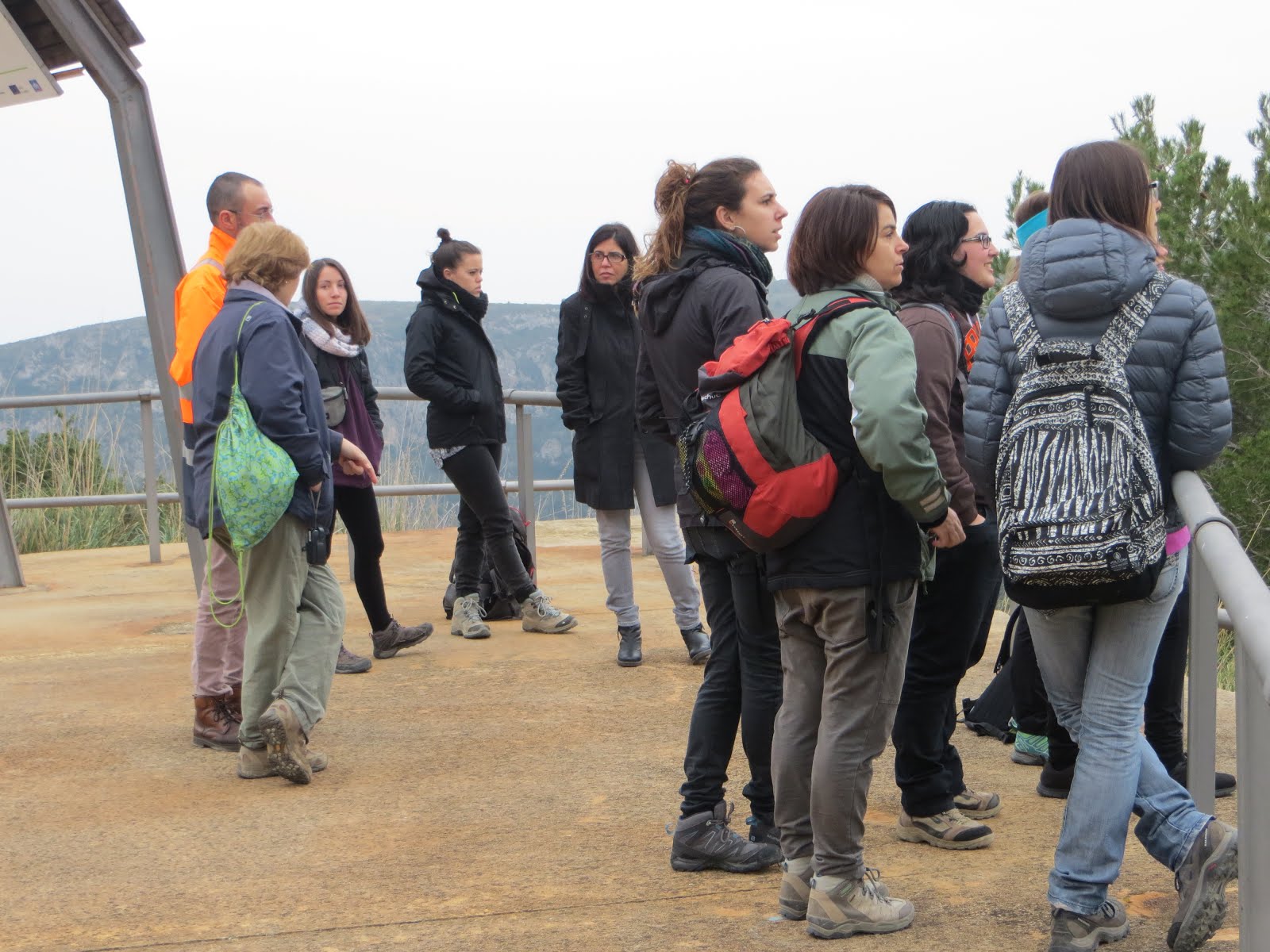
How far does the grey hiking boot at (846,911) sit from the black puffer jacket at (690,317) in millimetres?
958

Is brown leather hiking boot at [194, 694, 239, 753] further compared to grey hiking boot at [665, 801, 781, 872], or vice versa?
brown leather hiking boot at [194, 694, 239, 753]

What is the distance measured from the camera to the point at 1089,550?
2.97m

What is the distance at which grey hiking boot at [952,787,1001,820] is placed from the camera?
4223mm

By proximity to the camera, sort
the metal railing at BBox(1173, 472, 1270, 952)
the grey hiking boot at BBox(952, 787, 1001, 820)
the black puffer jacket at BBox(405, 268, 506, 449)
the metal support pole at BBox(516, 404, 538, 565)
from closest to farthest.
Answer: the metal railing at BBox(1173, 472, 1270, 952) → the grey hiking boot at BBox(952, 787, 1001, 820) → the black puffer jacket at BBox(405, 268, 506, 449) → the metal support pole at BBox(516, 404, 538, 565)

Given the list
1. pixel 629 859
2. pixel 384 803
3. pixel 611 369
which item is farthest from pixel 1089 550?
pixel 611 369

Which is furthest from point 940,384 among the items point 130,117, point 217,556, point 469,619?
point 130,117

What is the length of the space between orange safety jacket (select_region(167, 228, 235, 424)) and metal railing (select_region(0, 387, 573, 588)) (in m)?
2.60

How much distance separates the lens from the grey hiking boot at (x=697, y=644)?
634 centimetres

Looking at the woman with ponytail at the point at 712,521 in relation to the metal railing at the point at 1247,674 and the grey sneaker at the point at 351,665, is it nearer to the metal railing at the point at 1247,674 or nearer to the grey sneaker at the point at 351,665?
the metal railing at the point at 1247,674

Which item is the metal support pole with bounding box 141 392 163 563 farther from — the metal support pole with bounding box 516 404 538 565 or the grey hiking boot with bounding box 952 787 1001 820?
the grey hiking boot with bounding box 952 787 1001 820

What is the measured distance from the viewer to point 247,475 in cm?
459

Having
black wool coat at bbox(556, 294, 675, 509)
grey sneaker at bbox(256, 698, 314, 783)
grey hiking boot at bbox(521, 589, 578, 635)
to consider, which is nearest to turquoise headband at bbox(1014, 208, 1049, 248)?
black wool coat at bbox(556, 294, 675, 509)

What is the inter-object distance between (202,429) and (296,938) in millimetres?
1986

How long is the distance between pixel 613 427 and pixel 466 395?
0.78 metres
